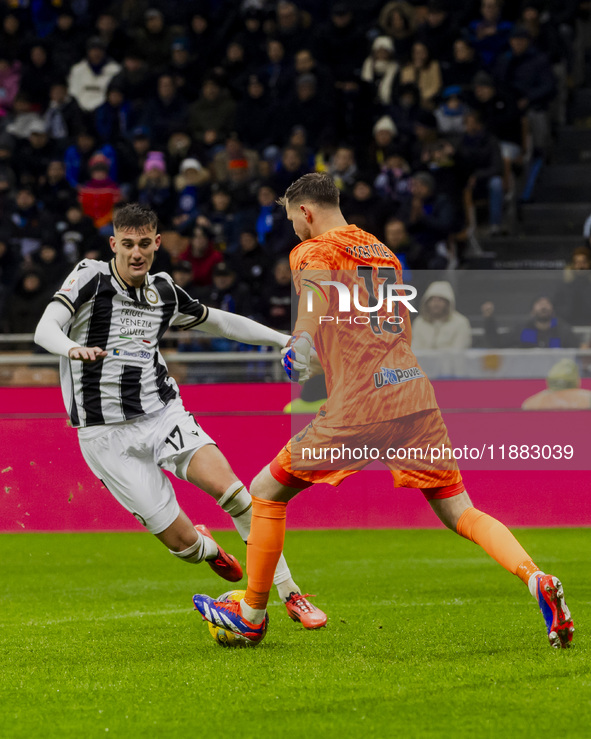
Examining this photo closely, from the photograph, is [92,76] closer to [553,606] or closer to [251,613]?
[251,613]

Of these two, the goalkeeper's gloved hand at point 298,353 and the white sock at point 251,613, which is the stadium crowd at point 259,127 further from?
the goalkeeper's gloved hand at point 298,353

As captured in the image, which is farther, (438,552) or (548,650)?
(438,552)

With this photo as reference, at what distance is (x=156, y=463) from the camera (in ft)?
18.7

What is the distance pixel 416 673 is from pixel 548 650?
0.63 meters

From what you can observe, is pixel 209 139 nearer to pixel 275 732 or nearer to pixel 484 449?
pixel 484 449

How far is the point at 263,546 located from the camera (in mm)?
4699

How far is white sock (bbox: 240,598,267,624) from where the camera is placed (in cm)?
476

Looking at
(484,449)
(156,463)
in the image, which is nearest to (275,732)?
(156,463)

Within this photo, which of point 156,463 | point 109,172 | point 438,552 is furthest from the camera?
point 109,172

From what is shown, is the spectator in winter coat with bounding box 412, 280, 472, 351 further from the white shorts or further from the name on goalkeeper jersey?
the name on goalkeeper jersey

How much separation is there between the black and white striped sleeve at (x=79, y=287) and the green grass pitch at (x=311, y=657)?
1.63 meters

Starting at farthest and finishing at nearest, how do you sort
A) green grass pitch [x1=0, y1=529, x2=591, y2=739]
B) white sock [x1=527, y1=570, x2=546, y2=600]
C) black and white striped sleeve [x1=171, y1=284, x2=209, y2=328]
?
black and white striped sleeve [x1=171, y1=284, x2=209, y2=328] → white sock [x1=527, y1=570, x2=546, y2=600] → green grass pitch [x1=0, y1=529, x2=591, y2=739]

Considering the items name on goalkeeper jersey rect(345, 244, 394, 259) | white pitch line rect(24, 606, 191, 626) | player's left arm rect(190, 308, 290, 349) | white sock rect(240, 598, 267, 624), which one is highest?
name on goalkeeper jersey rect(345, 244, 394, 259)

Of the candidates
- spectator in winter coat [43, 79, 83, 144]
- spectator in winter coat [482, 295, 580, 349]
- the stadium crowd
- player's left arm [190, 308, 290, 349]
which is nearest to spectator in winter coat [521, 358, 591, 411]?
spectator in winter coat [482, 295, 580, 349]
